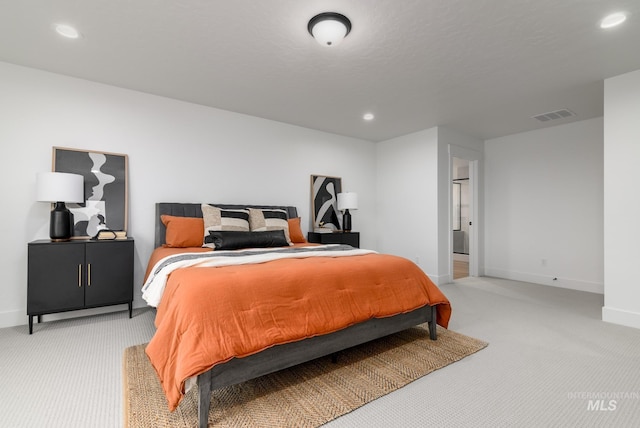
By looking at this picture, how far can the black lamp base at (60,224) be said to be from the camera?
2.94m

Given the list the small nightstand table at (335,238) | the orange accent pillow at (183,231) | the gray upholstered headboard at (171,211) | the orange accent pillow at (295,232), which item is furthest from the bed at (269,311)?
the small nightstand table at (335,238)

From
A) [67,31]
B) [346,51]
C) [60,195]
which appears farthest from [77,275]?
[346,51]

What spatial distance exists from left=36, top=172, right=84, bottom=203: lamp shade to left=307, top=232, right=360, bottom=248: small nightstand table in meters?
2.95

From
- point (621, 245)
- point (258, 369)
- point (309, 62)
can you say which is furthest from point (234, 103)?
point (621, 245)

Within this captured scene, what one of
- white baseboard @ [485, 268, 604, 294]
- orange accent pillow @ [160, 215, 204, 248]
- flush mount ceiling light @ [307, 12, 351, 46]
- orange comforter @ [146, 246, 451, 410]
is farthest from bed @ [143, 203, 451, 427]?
white baseboard @ [485, 268, 604, 294]

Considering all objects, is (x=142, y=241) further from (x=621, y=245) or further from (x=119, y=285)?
(x=621, y=245)

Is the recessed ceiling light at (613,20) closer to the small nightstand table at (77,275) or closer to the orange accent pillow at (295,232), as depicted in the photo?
the orange accent pillow at (295,232)

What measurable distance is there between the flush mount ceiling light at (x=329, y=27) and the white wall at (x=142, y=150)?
2290 millimetres

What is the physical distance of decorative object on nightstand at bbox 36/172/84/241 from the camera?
283cm

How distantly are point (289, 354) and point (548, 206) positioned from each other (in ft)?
16.4

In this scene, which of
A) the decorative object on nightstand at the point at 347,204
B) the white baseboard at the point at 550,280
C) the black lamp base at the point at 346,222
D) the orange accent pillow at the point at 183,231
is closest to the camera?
the orange accent pillow at the point at 183,231

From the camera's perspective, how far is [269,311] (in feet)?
5.90

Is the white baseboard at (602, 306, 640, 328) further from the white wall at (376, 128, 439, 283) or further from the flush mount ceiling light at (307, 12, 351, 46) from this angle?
the flush mount ceiling light at (307, 12, 351, 46)

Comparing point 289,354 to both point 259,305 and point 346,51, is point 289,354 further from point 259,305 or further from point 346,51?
point 346,51
